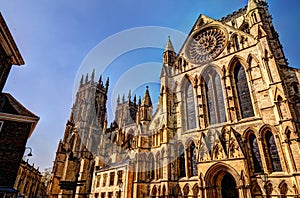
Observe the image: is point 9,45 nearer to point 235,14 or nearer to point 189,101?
point 189,101

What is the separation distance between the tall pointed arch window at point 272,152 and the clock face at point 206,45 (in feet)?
31.9

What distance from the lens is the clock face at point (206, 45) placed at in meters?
22.0

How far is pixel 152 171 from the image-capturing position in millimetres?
20750

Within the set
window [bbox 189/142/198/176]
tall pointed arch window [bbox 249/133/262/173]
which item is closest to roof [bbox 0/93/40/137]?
window [bbox 189/142/198/176]

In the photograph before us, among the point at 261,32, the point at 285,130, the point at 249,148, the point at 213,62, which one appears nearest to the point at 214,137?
the point at 249,148

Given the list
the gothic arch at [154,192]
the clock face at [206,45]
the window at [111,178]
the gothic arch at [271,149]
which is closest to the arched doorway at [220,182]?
the gothic arch at [271,149]

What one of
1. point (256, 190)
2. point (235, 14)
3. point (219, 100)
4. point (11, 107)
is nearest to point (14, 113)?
point (11, 107)

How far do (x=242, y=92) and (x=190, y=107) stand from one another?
5.41 metres

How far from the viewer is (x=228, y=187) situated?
16281 mm

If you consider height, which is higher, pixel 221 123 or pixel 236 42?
pixel 236 42

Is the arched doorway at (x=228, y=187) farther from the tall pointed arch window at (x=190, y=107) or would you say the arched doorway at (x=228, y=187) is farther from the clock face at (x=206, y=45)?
the clock face at (x=206, y=45)

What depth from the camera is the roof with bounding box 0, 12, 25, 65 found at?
11667mm

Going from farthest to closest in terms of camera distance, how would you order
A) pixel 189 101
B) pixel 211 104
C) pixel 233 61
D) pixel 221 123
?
pixel 189 101 → pixel 211 104 → pixel 233 61 → pixel 221 123

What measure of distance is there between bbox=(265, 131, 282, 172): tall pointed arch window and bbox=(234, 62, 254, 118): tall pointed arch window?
7.65 feet
